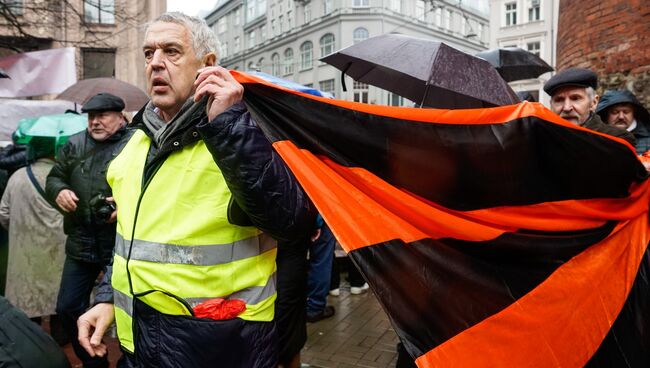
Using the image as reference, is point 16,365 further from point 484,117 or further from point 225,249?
point 484,117

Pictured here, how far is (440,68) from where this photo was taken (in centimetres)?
343

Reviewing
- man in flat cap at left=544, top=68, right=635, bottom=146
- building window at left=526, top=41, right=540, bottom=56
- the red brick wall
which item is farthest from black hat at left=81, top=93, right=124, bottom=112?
building window at left=526, top=41, right=540, bottom=56

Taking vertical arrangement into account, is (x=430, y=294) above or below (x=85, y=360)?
above

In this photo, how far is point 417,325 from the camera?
1878mm

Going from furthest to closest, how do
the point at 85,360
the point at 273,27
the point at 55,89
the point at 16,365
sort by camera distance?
the point at 273,27, the point at 55,89, the point at 85,360, the point at 16,365

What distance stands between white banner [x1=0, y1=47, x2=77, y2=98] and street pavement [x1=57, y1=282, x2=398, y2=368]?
20.9ft

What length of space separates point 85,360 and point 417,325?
3003 millimetres

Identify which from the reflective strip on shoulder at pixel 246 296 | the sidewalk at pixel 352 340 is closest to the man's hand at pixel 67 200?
the reflective strip on shoulder at pixel 246 296

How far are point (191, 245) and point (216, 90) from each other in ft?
1.85

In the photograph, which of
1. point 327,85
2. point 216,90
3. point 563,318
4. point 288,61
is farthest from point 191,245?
point 288,61

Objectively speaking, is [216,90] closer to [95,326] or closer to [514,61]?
[95,326]

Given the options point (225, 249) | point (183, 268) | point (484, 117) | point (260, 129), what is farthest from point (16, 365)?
point (484, 117)

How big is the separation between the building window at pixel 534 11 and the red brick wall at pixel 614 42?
35140 millimetres

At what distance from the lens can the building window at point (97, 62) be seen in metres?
25.0
